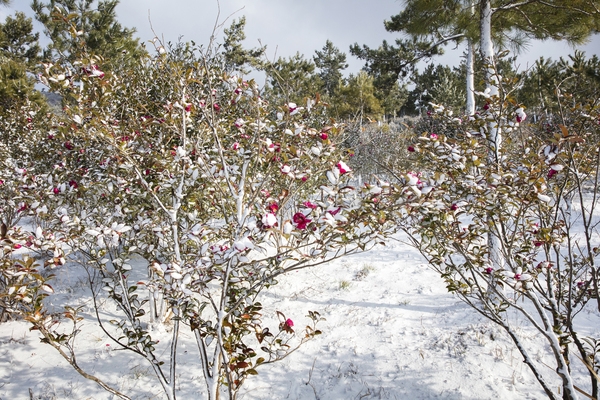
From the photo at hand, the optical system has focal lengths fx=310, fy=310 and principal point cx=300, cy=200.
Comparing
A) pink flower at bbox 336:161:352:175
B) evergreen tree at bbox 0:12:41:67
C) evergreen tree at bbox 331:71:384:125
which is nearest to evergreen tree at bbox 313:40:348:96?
evergreen tree at bbox 331:71:384:125

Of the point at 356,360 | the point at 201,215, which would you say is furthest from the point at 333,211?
the point at 356,360

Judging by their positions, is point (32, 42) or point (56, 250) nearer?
point (56, 250)

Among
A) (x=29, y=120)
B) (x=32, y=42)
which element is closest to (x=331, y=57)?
(x=32, y=42)

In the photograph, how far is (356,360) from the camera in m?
2.81

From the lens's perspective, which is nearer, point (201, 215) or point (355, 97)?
point (201, 215)

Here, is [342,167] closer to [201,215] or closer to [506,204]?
[506,204]

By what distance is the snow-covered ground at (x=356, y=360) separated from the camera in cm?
247

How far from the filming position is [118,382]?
265cm

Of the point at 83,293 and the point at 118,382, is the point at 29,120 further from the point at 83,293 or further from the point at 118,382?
the point at 118,382

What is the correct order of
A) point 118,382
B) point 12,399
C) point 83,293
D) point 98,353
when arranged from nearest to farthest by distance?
1. point 12,399
2. point 118,382
3. point 98,353
4. point 83,293

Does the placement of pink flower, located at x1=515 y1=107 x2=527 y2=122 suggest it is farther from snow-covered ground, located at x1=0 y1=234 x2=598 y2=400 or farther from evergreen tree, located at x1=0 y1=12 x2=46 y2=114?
evergreen tree, located at x1=0 y1=12 x2=46 y2=114

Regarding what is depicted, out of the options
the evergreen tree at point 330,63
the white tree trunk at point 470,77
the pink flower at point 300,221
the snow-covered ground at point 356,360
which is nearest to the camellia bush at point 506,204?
the pink flower at point 300,221

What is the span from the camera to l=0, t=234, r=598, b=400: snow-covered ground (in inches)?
97.3

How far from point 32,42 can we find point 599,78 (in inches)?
728
